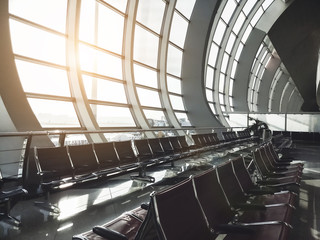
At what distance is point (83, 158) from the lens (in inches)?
155

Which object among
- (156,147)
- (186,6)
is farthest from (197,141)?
(186,6)

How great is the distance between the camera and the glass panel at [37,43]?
20.0 feet

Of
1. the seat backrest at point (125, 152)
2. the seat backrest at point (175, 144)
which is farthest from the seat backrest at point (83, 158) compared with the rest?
the seat backrest at point (175, 144)

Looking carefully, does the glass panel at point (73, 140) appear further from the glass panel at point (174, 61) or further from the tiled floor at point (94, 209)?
the glass panel at point (174, 61)

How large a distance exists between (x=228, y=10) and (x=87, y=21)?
8892 millimetres

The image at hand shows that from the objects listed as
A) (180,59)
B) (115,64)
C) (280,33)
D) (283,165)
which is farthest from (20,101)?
(280,33)

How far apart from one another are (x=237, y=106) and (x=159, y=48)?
34.6ft

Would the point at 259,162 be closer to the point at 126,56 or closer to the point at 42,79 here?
the point at 42,79

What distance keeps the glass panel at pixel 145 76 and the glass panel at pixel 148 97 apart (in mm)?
303

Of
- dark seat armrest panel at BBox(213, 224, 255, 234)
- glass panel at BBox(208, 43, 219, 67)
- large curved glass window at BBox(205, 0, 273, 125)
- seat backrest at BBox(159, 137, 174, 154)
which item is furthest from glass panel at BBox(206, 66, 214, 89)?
dark seat armrest panel at BBox(213, 224, 255, 234)

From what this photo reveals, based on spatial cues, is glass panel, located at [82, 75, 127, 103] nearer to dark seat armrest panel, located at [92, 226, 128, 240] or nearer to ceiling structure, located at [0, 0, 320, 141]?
ceiling structure, located at [0, 0, 320, 141]

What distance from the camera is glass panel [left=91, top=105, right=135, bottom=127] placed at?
8336 mm

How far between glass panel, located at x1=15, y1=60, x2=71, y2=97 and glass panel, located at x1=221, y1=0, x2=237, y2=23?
9.82 metres

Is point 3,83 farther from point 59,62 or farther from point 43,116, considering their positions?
point 59,62
